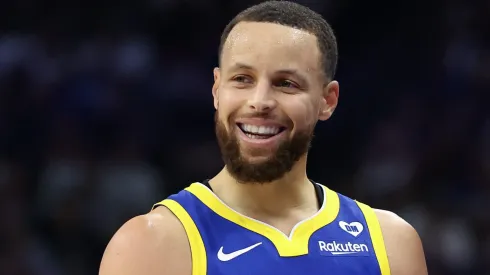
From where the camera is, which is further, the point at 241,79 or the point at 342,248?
the point at 342,248

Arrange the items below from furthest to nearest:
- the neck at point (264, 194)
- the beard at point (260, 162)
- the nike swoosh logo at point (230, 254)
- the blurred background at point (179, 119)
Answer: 1. the blurred background at point (179, 119)
2. the neck at point (264, 194)
3. the beard at point (260, 162)
4. the nike swoosh logo at point (230, 254)

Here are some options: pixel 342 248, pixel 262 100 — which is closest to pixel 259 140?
pixel 262 100

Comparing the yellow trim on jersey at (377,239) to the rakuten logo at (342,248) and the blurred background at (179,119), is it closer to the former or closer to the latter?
the rakuten logo at (342,248)

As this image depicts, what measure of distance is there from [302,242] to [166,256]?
0.52 meters

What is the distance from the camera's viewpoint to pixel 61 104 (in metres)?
6.16

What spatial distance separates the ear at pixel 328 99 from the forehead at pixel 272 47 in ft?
0.44

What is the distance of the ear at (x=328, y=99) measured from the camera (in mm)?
3295

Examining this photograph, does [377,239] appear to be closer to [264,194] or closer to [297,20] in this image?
[264,194]

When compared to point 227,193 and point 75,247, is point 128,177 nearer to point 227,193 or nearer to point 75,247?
point 75,247

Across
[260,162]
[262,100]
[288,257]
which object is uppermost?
[262,100]

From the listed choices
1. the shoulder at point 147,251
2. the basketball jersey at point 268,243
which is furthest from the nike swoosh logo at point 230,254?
the shoulder at point 147,251

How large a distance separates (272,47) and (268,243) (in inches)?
26.7

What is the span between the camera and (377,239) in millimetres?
3334

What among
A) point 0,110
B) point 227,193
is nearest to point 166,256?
point 227,193
